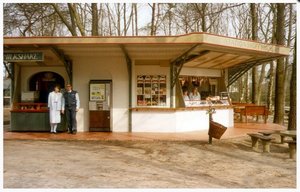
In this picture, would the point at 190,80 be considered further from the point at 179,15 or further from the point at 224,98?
the point at 179,15

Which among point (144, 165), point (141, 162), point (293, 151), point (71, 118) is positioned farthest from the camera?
point (71, 118)

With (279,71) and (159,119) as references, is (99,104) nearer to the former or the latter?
(159,119)

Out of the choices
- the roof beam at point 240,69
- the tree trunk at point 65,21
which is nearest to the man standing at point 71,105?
the roof beam at point 240,69

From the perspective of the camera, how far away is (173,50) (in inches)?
404

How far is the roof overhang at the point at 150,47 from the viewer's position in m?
9.15

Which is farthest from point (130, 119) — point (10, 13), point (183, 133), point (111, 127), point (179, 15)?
point (179, 15)

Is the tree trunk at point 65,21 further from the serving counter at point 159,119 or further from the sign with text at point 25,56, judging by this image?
the serving counter at point 159,119

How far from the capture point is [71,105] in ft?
34.7

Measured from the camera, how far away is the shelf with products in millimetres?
11461

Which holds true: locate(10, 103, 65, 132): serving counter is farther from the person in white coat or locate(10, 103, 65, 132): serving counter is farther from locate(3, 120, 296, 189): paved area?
locate(3, 120, 296, 189): paved area

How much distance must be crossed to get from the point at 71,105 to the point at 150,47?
3.07m

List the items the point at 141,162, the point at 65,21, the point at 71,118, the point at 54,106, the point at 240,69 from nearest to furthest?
the point at 141,162
the point at 54,106
the point at 71,118
the point at 240,69
the point at 65,21

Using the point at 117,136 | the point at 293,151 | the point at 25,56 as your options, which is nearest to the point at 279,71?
the point at 293,151

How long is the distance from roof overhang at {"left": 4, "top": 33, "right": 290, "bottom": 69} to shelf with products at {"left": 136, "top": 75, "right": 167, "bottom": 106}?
52 centimetres
